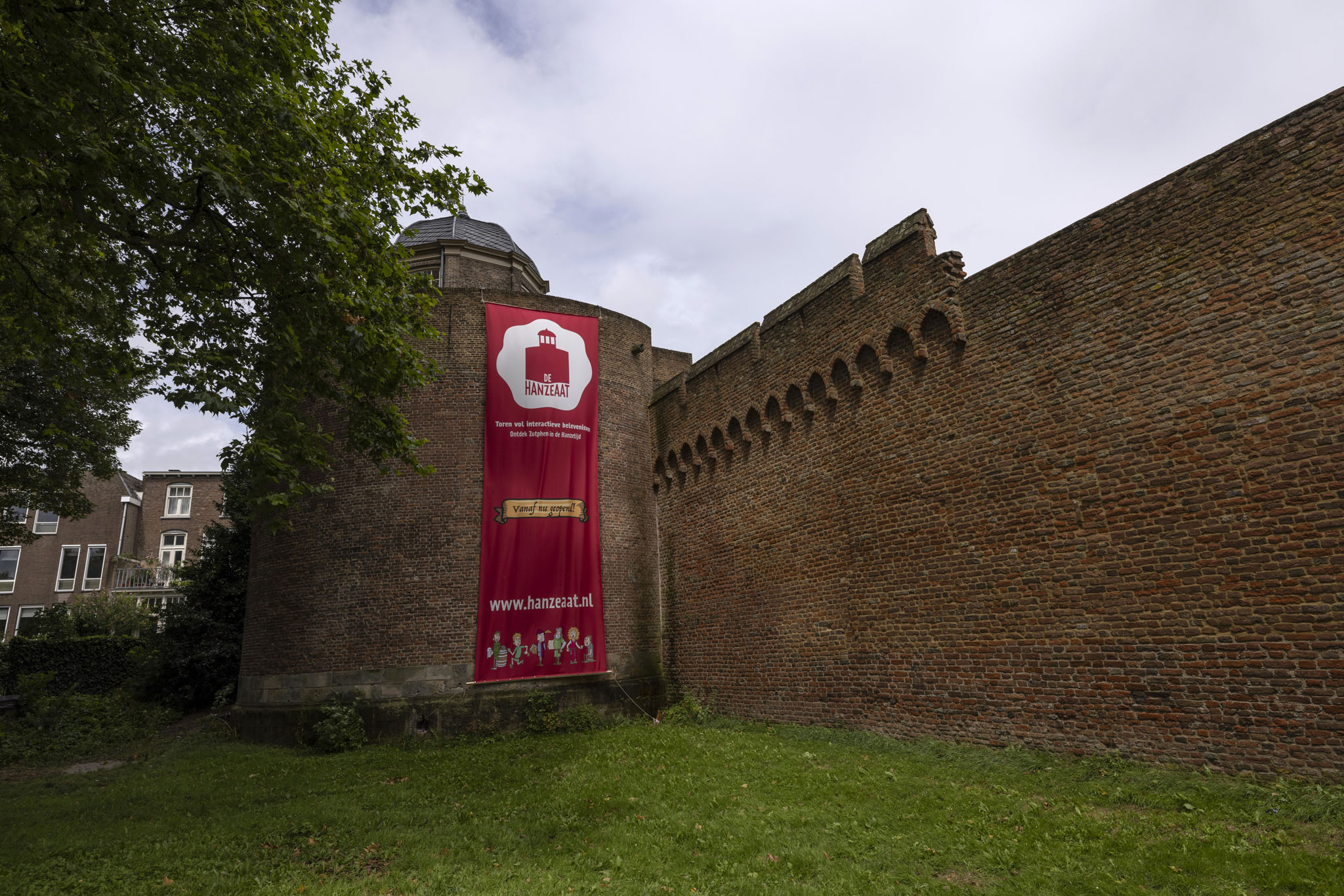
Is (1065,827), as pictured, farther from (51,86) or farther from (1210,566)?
(51,86)

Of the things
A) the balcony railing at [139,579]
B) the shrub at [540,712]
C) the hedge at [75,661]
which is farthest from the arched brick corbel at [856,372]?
the balcony railing at [139,579]

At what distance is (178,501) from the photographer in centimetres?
3631

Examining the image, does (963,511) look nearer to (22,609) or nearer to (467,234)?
(467,234)

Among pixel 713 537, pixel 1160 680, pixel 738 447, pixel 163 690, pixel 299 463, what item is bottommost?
pixel 163 690

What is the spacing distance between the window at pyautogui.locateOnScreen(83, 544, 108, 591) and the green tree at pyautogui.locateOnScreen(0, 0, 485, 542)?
98.6 feet

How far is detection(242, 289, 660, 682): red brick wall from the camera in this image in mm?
14109

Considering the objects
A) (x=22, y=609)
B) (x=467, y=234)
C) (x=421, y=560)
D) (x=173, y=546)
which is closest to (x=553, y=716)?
(x=421, y=560)

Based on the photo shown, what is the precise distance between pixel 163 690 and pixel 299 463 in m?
14.6

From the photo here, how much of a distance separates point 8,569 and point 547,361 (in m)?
34.7

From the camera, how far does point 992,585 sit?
29.3ft

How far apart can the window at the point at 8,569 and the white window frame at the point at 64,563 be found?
1.63 metres

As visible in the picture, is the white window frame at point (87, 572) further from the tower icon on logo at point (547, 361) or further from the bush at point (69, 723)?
the tower icon on logo at point (547, 361)

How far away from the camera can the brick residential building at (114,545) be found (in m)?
32.4

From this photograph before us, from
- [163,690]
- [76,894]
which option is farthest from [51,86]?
[163,690]
